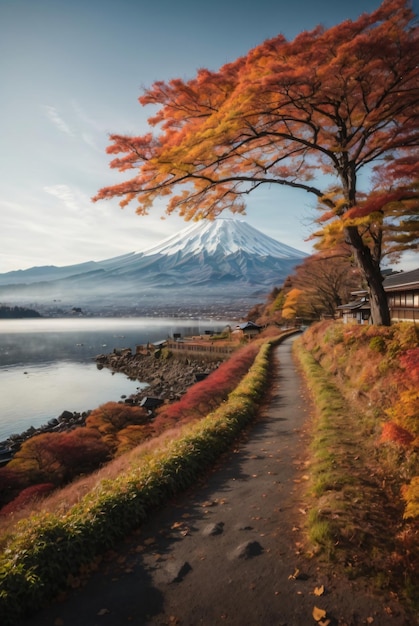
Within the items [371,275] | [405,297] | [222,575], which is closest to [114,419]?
[371,275]

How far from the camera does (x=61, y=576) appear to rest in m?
4.43

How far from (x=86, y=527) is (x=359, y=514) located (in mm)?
3703

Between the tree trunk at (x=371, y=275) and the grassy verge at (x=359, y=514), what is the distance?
5754 millimetres

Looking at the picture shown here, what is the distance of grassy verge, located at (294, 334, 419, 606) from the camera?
4145 mm

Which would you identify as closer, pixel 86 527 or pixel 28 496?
pixel 86 527

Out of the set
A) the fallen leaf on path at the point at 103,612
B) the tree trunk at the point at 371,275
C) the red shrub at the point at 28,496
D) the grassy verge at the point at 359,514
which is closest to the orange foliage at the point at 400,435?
the grassy verge at the point at 359,514

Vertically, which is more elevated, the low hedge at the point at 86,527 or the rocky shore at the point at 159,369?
the low hedge at the point at 86,527

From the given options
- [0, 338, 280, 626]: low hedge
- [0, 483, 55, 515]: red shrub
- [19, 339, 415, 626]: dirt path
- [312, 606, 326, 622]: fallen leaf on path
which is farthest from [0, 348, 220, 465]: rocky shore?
[312, 606, 326, 622]: fallen leaf on path

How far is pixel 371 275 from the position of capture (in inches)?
501

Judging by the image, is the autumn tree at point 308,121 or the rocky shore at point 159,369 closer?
the autumn tree at point 308,121

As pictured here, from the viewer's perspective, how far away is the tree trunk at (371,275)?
40.9ft

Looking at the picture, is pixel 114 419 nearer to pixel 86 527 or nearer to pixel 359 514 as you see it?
pixel 86 527

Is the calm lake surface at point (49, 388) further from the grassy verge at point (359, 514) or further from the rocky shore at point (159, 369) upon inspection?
the grassy verge at point (359, 514)

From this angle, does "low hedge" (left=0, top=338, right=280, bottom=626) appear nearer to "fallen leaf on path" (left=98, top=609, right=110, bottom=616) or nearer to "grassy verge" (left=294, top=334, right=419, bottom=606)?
"fallen leaf on path" (left=98, top=609, right=110, bottom=616)
